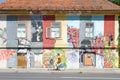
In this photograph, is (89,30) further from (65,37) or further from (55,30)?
(55,30)

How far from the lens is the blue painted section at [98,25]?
3762 centimetres

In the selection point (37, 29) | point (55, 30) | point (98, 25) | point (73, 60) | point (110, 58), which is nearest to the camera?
point (73, 60)

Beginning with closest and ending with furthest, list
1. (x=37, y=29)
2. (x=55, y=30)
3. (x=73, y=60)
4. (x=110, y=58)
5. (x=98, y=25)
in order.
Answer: (x=73, y=60)
(x=110, y=58)
(x=98, y=25)
(x=37, y=29)
(x=55, y=30)

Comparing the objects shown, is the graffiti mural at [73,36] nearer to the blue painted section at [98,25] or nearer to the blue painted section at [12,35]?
the blue painted section at [98,25]

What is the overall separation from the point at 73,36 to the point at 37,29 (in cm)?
325

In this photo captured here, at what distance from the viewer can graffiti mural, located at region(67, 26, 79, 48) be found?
37.7 m

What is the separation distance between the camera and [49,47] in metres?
37.7

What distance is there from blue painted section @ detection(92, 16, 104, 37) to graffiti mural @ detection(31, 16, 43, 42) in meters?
4.77

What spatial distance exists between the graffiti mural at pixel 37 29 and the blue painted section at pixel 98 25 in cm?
477

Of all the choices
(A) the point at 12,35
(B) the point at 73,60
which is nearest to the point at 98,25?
(B) the point at 73,60

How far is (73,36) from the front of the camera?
37.7 meters

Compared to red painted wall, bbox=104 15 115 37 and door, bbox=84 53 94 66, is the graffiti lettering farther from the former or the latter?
red painted wall, bbox=104 15 115 37

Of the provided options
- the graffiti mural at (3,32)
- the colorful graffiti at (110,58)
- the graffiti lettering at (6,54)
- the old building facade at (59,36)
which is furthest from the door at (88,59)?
the graffiti mural at (3,32)

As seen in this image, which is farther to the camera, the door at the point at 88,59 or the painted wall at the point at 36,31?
the painted wall at the point at 36,31
